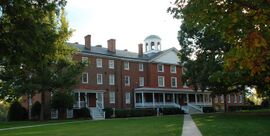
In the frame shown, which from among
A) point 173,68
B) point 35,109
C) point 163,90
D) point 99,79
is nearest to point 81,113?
point 35,109

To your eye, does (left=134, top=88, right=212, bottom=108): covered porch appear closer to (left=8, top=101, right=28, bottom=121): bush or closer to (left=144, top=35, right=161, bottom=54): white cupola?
(left=144, top=35, right=161, bottom=54): white cupola

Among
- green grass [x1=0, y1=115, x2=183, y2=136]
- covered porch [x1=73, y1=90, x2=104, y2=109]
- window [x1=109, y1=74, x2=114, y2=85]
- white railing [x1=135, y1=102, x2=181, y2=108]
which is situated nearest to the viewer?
green grass [x1=0, y1=115, x2=183, y2=136]

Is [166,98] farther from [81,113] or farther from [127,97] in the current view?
[81,113]

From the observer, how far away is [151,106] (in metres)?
56.0

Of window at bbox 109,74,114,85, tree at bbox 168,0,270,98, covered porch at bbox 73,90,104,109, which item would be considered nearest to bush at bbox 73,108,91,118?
covered porch at bbox 73,90,104,109

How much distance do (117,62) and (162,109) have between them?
8907mm

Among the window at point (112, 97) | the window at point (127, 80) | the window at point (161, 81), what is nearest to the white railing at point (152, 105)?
the window at point (127, 80)

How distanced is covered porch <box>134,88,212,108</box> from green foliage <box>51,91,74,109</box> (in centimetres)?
1360

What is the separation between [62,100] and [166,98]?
71.5 ft

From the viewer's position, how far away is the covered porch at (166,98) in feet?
185

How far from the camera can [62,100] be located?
146 feet

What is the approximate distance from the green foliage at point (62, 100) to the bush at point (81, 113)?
9.89ft

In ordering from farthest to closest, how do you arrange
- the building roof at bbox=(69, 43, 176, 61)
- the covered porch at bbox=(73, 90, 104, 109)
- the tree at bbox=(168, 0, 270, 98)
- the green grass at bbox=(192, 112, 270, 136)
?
the building roof at bbox=(69, 43, 176, 61) < the covered porch at bbox=(73, 90, 104, 109) < the green grass at bbox=(192, 112, 270, 136) < the tree at bbox=(168, 0, 270, 98)

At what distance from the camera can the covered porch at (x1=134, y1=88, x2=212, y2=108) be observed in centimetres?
5647
